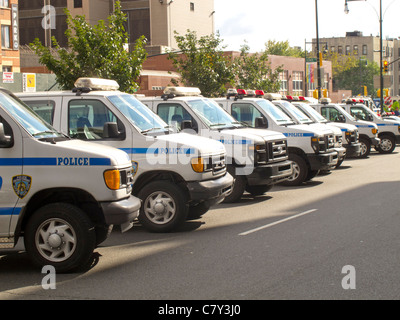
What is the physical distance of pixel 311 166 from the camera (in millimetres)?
15672

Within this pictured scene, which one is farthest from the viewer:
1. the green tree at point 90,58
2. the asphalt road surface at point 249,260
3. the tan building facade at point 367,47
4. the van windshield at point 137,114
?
the tan building facade at point 367,47

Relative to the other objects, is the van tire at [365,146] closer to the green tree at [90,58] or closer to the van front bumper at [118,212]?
the green tree at [90,58]

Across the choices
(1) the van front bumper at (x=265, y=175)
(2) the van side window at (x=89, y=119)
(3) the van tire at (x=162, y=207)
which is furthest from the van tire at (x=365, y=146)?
(2) the van side window at (x=89, y=119)

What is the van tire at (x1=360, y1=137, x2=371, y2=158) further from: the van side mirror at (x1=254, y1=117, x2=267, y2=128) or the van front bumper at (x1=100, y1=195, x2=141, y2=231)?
the van front bumper at (x1=100, y1=195, x2=141, y2=231)

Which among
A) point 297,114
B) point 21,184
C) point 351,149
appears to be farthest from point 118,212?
point 351,149

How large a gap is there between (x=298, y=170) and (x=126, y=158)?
8717mm

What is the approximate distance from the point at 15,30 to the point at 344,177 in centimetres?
3289

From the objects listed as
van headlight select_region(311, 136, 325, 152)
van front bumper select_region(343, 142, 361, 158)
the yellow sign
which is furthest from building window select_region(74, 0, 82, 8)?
van headlight select_region(311, 136, 325, 152)

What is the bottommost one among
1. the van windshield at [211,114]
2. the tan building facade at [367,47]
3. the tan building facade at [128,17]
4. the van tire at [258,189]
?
the van tire at [258,189]

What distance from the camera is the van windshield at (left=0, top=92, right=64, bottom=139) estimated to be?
23.9 ft

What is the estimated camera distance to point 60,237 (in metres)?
7.14

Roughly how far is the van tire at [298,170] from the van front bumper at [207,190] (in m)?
5.85

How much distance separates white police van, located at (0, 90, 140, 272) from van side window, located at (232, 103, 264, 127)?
7988 mm

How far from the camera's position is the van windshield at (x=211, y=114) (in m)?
12.2
